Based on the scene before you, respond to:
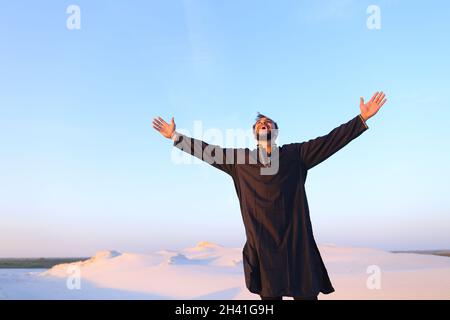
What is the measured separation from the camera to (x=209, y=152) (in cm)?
528

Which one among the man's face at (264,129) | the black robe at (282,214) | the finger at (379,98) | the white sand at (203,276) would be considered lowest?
the white sand at (203,276)

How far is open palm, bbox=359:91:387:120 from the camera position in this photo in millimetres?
5000

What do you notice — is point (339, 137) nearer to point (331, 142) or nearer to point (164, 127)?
point (331, 142)

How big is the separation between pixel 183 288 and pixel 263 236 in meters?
7.82

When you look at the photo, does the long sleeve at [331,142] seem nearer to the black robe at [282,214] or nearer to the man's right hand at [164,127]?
the black robe at [282,214]

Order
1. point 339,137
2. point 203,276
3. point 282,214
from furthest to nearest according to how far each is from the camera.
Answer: point 203,276
point 339,137
point 282,214

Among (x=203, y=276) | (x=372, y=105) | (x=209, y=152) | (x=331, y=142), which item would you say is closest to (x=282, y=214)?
(x=331, y=142)

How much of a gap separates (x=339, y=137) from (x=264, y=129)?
34.4 inches

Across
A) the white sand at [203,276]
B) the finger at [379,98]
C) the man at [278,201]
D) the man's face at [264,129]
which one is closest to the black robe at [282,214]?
the man at [278,201]

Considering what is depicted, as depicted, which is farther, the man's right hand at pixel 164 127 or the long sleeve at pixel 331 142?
the man's right hand at pixel 164 127

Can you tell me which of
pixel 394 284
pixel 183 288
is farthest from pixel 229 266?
pixel 394 284

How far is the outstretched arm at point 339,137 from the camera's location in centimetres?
498
